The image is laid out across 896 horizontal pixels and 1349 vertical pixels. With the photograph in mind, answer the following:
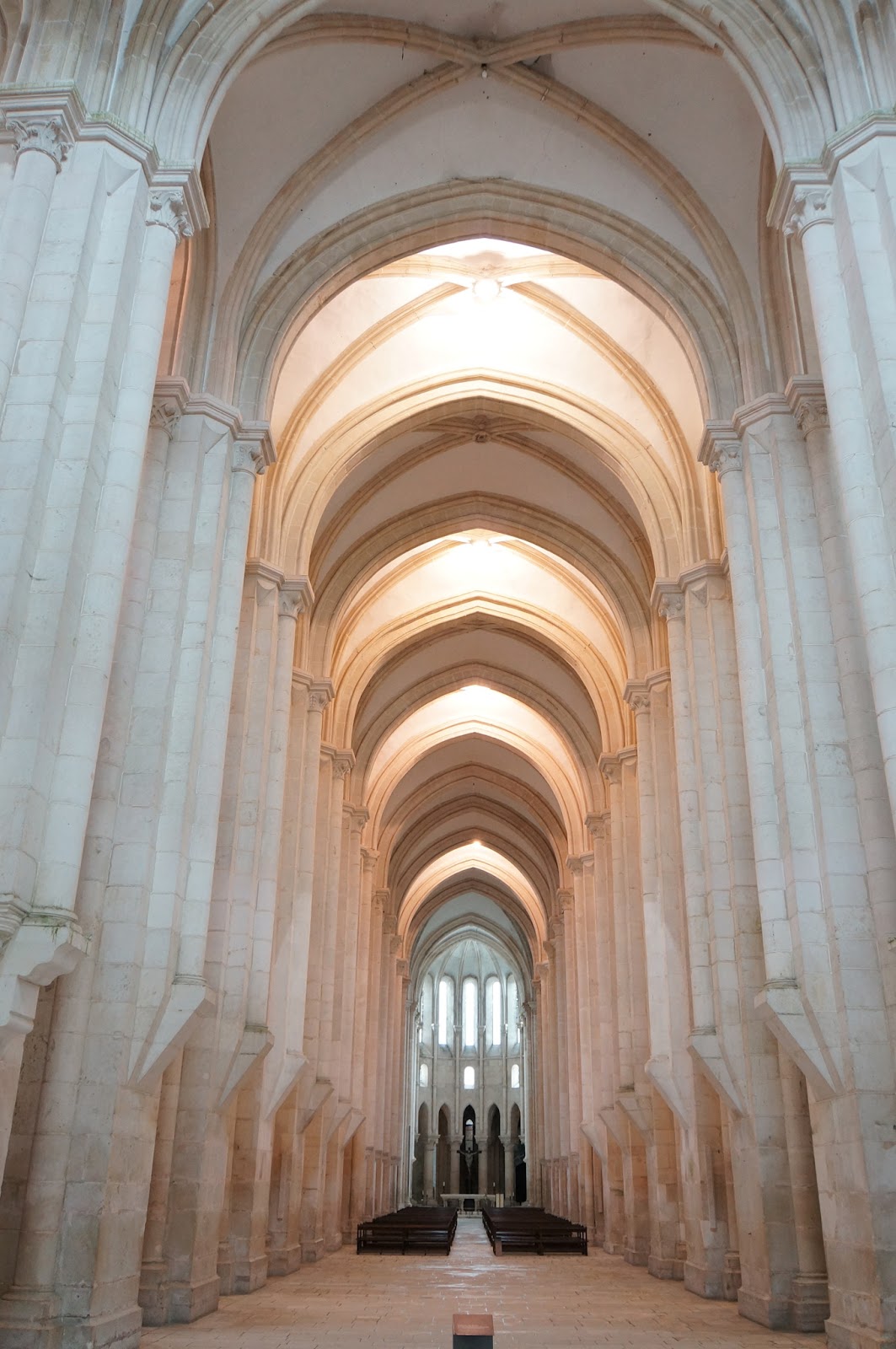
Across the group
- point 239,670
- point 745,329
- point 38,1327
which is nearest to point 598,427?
point 745,329

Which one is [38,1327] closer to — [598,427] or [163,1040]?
[163,1040]

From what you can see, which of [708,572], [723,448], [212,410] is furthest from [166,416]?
[708,572]

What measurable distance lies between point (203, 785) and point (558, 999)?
23.7 m

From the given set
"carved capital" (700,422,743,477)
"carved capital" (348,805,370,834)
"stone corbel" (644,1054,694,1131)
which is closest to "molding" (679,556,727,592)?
"carved capital" (700,422,743,477)

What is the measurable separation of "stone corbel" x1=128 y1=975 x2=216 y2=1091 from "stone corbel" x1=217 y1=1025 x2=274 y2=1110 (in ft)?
7.66

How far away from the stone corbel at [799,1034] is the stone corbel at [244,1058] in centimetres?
523

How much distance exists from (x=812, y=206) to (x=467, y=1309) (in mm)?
10279

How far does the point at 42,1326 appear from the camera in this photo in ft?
24.2

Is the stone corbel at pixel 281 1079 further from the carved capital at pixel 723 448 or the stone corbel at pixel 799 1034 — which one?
the carved capital at pixel 723 448

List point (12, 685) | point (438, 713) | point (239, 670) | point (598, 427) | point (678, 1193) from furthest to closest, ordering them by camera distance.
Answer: point (438, 713), point (598, 427), point (678, 1193), point (239, 670), point (12, 685)

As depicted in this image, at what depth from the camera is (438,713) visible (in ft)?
98.5

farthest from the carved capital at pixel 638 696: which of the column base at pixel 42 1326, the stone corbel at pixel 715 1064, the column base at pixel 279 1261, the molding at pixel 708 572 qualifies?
the column base at pixel 42 1326

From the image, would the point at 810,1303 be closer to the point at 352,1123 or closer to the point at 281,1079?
the point at 281,1079

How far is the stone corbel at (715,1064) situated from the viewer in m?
11.2
